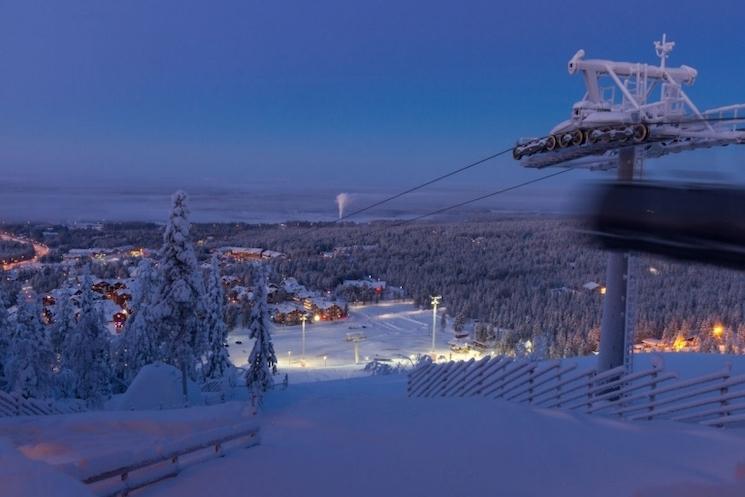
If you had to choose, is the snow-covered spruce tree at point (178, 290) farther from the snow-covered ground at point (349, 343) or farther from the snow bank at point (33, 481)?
the snow bank at point (33, 481)

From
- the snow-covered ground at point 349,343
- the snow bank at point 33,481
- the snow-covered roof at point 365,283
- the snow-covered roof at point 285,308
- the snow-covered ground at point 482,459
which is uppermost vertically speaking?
the snow bank at point 33,481

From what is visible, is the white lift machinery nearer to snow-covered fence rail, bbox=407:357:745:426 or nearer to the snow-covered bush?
snow-covered fence rail, bbox=407:357:745:426

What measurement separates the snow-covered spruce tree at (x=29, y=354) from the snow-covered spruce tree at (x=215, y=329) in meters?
6.12

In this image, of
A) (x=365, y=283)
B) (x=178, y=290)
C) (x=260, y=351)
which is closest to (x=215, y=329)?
(x=260, y=351)

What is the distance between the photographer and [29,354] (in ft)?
64.5

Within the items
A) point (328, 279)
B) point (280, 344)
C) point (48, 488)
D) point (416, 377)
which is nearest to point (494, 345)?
point (280, 344)

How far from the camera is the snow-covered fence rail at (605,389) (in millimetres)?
6273

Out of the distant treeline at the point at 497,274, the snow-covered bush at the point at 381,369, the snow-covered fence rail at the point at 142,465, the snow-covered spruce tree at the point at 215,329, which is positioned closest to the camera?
the snow-covered fence rail at the point at 142,465

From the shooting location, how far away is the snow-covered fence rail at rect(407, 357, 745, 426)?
6273 mm

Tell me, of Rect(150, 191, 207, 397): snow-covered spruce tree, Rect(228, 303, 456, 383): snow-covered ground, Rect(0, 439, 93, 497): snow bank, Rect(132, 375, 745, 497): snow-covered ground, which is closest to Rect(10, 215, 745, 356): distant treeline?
Rect(150, 191, 207, 397): snow-covered spruce tree

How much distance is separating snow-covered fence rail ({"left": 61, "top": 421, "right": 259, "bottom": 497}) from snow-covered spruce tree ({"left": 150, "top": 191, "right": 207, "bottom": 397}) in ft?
41.1

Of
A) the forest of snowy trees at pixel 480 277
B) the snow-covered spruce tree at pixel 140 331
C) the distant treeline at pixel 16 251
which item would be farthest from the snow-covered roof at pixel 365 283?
the snow-covered spruce tree at pixel 140 331

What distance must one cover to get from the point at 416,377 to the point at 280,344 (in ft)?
103

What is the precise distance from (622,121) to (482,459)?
5.93m
